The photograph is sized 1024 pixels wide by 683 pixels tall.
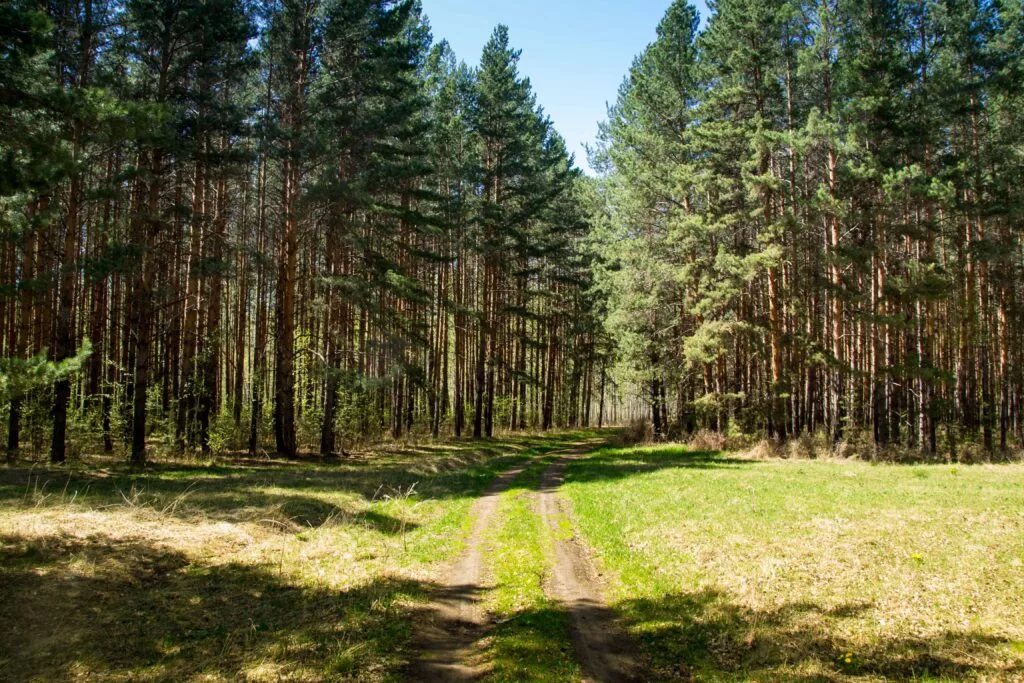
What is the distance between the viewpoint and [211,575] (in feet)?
29.8

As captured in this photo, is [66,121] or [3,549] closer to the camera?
[3,549]

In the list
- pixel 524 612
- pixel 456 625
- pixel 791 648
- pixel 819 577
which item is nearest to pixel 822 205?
pixel 819 577

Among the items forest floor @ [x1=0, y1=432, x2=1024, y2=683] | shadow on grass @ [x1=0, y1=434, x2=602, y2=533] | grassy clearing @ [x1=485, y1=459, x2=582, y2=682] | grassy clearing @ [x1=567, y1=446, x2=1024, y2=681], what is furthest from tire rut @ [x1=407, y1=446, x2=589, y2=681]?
shadow on grass @ [x1=0, y1=434, x2=602, y2=533]

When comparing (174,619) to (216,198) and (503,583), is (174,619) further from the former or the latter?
(216,198)

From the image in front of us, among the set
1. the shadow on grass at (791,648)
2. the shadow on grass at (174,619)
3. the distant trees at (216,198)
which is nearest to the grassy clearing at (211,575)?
the shadow on grass at (174,619)

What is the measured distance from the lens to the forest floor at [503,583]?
257 inches

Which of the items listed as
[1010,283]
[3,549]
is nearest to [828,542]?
[3,549]

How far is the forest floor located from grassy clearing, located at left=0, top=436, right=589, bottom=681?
0.04 meters

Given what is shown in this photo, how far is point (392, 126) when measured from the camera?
23.0 m

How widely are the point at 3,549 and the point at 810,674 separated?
11.3 m

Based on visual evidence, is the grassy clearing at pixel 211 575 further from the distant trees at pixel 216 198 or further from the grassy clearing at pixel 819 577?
the grassy clearing at pixel 819 577

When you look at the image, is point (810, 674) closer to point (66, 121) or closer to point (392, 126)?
point (66, 121)

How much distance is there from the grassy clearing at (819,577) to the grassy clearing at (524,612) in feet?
3.51

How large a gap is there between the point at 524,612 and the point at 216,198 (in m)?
23.2
